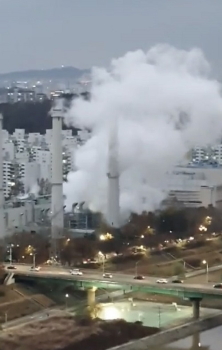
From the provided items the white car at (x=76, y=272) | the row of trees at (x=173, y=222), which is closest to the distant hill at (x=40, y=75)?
the row of trees at (x=173, y=222)

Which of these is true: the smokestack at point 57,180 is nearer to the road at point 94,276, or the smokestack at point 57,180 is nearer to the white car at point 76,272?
the road at point 94,276

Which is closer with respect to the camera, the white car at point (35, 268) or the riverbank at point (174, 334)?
the riverbank at point (174, 334)

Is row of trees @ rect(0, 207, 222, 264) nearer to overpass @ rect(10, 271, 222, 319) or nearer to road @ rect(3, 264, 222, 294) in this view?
road @ rect(3, 264, 222, 294)

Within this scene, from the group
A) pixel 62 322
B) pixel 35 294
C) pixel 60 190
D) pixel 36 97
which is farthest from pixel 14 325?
pixel 36 97

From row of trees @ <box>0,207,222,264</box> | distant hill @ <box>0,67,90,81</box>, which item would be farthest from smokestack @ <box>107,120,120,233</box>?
distant hill @ <box>0,67,90,81</box>

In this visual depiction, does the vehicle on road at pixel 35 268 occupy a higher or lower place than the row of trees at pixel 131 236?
lower

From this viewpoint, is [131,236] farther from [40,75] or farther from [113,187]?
[40,75]

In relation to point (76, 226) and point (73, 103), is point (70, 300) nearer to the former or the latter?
point (76, 226)

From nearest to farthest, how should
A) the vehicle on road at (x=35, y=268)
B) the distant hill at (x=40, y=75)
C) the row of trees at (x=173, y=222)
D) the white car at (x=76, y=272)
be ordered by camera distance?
the white car at (x=76, y=272) < the vehicle on road at (x=35, y=268) < the row of trees at (x=173, y=222) < the distant hill at (x=40, y=75)
